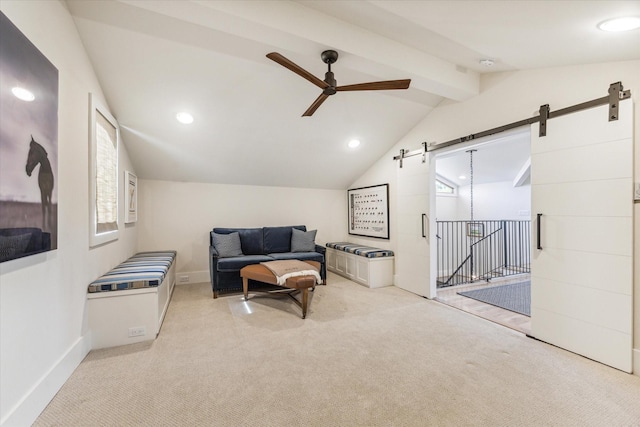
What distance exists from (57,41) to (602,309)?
458cm

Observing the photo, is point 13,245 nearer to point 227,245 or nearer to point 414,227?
point 227,245

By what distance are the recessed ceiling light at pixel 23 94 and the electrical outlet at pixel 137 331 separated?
1.99 m

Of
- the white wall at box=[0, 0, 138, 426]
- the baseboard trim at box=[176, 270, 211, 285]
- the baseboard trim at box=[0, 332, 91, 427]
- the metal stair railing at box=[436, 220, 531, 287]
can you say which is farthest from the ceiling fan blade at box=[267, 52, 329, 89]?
the metal stair railing at box=[436, 220, 531, 287]

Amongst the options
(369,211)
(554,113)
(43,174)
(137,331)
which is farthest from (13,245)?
(369,211)

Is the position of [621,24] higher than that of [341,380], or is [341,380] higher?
[621,24]

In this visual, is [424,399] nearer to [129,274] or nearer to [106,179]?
[129,274]

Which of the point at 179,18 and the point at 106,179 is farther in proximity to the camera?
the point at 106,179

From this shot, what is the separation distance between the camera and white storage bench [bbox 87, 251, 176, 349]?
96.2 inches

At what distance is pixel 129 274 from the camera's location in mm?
2734

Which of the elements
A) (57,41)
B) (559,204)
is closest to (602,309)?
(559,204)

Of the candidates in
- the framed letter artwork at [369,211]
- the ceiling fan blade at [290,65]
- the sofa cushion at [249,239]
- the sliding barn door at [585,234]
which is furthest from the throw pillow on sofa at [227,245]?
the sliding barn door at [585,234]

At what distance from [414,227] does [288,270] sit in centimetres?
199

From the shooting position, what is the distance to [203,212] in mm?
4941

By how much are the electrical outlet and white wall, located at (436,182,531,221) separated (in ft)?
22.1
